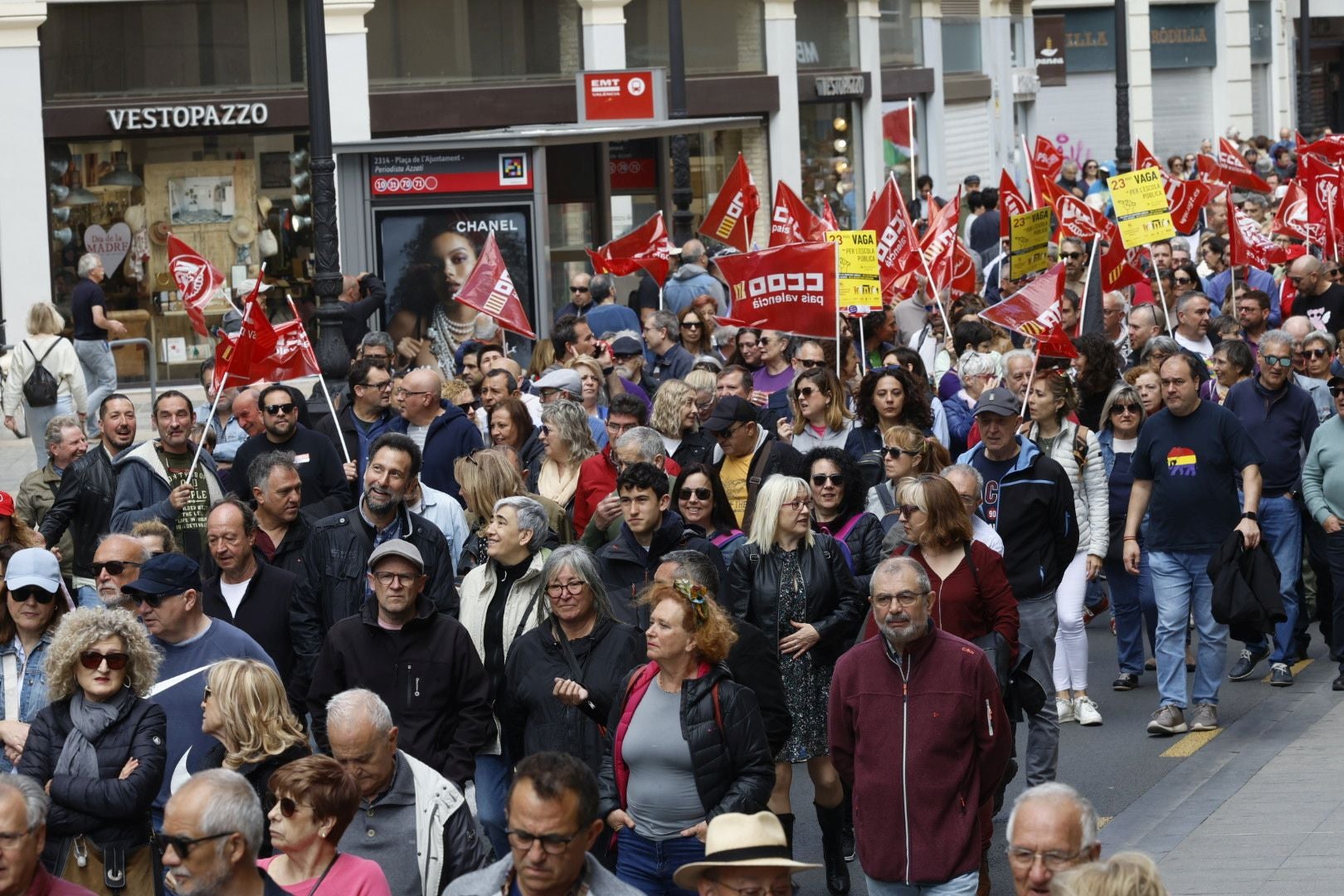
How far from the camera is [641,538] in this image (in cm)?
903

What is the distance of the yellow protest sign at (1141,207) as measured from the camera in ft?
61.1

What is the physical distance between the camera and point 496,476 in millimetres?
9648

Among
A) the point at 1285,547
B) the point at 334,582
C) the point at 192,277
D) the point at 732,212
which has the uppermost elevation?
the point at 732,212

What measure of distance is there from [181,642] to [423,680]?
34.2 inches

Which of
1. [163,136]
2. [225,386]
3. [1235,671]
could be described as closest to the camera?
[1235,671]

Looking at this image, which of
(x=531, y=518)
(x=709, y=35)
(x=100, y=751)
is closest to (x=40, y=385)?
(x=531, y=518)

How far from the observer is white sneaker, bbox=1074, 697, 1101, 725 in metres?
11.0

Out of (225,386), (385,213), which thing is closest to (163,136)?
(385,213)

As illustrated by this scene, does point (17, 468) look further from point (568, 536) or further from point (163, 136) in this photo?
point (568, 536)

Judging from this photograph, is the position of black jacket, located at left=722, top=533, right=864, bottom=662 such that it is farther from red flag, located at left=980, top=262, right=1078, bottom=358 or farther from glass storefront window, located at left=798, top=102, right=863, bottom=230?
glass storefront window, located at left=798, top=102, right=863, bottom=230

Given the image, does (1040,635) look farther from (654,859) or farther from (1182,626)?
(654,859)

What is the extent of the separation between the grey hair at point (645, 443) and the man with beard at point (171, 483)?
229 centimetres

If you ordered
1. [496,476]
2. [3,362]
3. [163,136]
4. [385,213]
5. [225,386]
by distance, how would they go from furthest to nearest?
1. [163,136]
2. [3,362]
3. [385,213]
4. [225,386]
5. [496,476]

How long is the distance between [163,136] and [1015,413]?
17367 millimetres
